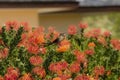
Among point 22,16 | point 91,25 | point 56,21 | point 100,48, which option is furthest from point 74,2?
point 91,25

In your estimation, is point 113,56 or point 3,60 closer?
point 3,60

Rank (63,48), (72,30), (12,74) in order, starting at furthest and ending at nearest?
(72,30), (63,48), (12,74)

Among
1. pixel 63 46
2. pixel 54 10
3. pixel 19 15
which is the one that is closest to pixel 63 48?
pixel 63 46

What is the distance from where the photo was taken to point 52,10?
12.3 m

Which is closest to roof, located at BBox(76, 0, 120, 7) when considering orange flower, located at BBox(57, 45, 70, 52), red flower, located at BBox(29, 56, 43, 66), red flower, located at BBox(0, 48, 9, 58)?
orange flower, located at BBox(57, 45, 70, 52)

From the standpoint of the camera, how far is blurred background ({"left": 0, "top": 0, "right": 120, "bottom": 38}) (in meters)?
10.9

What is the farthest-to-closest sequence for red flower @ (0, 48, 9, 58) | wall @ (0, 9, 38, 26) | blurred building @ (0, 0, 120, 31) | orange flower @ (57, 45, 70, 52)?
wall @ (0, 9, 38, 26) → blurred building @ (0, 0, 120, 31) → orange flower @ (57, 45, 70, 52) → red flower @ (0, 48, 9, 58)

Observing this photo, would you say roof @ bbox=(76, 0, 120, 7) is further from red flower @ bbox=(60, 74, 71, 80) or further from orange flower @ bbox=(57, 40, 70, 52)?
red flower @ bbox=(60, 74, 71, 80)

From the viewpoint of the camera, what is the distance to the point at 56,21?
545 inches

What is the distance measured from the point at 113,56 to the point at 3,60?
115cm

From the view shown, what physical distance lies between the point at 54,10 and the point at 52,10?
49mm

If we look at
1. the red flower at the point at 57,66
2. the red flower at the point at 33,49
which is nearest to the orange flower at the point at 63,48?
the red flower at the point at 33,49

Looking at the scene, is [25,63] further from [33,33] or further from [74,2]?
[74,2]

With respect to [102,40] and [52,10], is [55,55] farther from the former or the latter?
[52,10]
